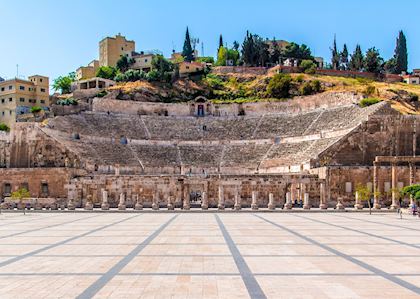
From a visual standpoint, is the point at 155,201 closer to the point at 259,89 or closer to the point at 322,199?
the point at 322,199

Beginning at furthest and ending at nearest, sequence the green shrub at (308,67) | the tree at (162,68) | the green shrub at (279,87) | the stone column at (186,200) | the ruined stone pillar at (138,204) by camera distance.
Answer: the green shrub at (308,67), the tree at (162,68), the green shrub at (279,87), the stone column at (186,200), the ruined stone pillar at (138,204)

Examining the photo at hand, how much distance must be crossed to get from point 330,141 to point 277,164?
6491 mm

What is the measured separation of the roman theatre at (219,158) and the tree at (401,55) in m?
46.0

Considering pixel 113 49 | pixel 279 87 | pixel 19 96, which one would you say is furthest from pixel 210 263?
pixel 113 49

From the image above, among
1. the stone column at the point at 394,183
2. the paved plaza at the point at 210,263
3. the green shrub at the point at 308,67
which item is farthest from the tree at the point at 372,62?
the paved plaza at the point at 210,263

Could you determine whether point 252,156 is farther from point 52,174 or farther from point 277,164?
point 52,174

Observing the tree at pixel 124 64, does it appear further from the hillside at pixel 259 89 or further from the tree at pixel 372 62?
the tree at pixel 372 62

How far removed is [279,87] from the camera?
256 ft

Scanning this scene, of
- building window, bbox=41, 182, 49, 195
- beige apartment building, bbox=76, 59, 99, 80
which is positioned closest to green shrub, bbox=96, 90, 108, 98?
beige apartment building, bbox=76, 59, 99, 80

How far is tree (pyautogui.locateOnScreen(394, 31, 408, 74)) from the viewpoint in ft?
348

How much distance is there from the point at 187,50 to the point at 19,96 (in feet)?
178

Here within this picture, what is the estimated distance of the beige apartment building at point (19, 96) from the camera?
7269cm

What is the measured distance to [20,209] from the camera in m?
45.4

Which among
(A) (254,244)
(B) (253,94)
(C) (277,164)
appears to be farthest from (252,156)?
(A) (254,244)
